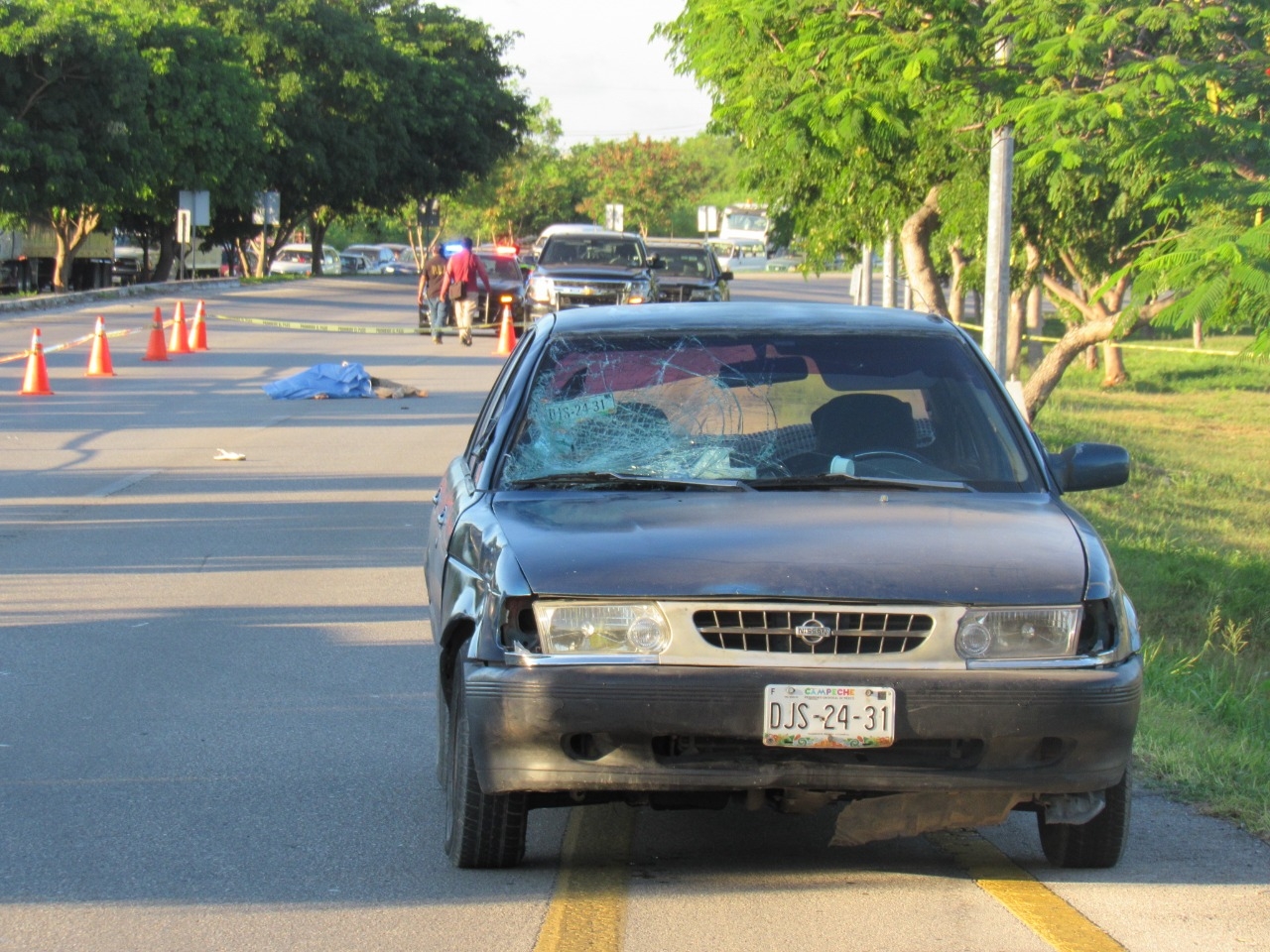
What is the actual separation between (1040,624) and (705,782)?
977 millimetres

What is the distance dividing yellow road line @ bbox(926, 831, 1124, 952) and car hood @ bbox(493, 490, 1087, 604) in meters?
0.86

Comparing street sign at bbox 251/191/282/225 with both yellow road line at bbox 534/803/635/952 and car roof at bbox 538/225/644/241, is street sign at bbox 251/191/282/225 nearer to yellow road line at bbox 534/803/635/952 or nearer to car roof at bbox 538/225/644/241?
car roof at bbox 538/225/644/241

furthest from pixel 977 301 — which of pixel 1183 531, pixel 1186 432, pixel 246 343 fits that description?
pixel 1183 531

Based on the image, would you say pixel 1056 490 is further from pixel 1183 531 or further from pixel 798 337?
pixel 1183 531

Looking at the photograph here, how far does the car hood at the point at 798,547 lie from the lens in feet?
14.5

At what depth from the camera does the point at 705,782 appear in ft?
14.5

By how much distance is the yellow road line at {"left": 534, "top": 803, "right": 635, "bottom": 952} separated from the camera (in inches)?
172

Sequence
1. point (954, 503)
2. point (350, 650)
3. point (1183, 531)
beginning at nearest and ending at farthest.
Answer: point (954, 503)
point (350, 650)
point (1183, 531)

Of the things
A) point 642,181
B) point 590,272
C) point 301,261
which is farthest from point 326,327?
point 642,181

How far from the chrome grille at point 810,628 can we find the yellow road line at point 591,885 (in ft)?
2.65

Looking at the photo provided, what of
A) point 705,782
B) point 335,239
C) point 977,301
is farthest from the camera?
point 335,239

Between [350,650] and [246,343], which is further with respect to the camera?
[246,343]

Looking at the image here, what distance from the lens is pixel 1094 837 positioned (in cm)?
492

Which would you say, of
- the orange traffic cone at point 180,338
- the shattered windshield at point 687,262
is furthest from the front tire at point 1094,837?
the shattered windshield at point 687,262
